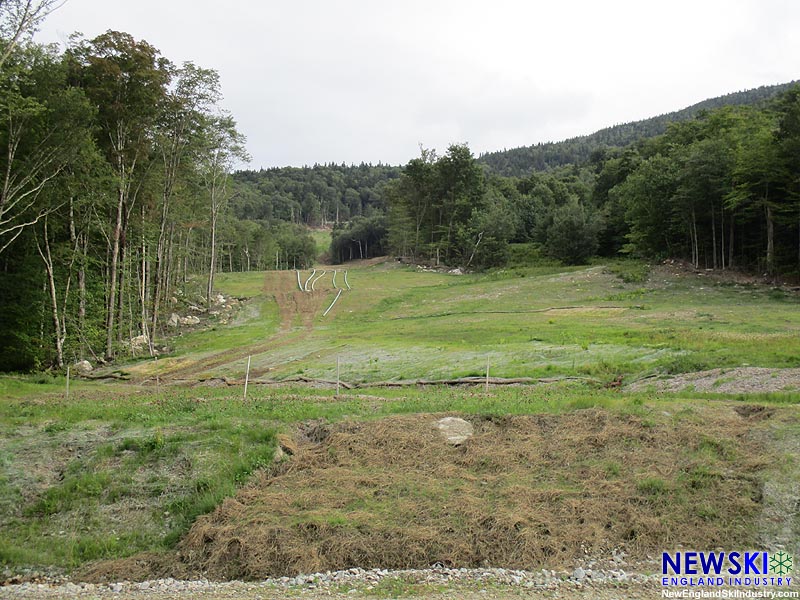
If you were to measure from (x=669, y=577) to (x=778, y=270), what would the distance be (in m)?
43.6

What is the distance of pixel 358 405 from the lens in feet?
52.9

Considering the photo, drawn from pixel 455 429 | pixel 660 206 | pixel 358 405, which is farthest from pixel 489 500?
pixel 660 206

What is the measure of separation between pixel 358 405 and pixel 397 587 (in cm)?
844

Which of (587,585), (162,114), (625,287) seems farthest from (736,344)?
(162,114)

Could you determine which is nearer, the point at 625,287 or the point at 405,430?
the point at 405,430

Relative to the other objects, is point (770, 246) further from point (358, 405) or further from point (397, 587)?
point (397, 587)

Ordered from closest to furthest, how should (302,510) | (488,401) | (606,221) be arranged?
(302,510)
(488,401)
(606,221)

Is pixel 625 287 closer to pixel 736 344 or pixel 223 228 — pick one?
pixel 736 344

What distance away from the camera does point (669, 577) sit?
25.6 feet

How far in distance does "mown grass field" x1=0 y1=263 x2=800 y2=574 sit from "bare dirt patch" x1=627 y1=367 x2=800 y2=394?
0.69 metres

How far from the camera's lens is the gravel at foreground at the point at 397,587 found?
7.49m

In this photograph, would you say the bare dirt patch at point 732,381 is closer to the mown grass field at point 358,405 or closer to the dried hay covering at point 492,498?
the mown grass field at point 358,405

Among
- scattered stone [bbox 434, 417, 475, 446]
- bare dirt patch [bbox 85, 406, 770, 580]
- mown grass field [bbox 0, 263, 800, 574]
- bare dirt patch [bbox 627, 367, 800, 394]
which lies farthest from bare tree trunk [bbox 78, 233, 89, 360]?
bare dirt patch [bbox 627, 367, 800, 394]

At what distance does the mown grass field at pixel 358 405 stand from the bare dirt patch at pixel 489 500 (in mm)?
98
